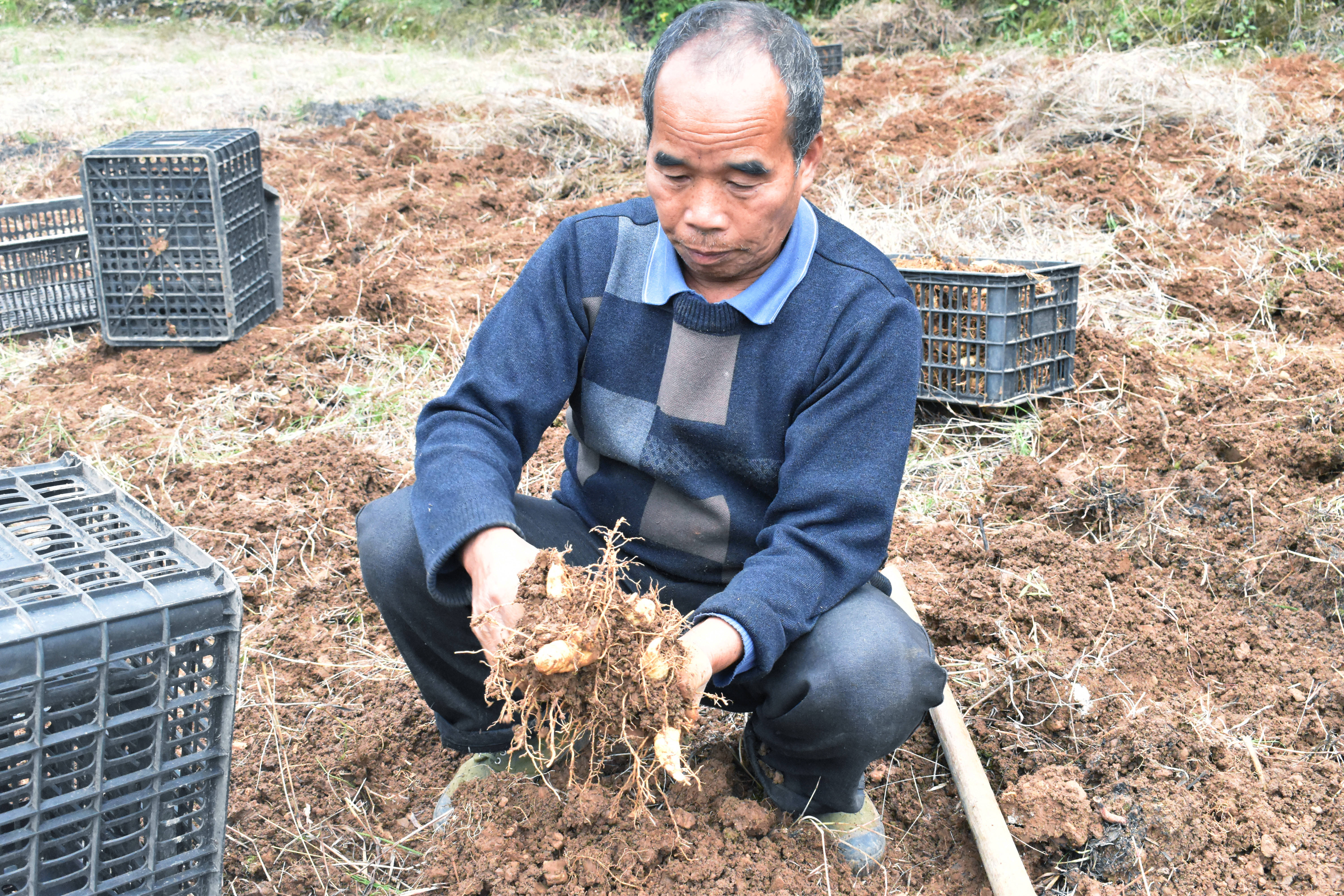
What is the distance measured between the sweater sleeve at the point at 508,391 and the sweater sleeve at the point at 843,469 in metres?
0.46

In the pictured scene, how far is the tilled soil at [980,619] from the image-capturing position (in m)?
1.97

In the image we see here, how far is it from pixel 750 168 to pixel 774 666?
851mm

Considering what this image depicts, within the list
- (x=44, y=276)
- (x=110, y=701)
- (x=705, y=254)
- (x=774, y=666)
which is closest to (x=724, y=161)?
(x=705, y=254)

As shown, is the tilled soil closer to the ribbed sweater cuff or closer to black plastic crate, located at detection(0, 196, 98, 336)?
black plastic crate, located at detection(0, 196, 98, 336)

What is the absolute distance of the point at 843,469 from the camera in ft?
6.08

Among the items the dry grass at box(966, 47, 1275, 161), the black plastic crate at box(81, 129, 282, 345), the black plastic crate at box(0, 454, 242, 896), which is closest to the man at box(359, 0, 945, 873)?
the black plastic crate at box(0, 454, 242, 896)

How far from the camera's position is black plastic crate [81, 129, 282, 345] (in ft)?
13.3

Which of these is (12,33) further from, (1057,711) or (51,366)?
(1057,711)

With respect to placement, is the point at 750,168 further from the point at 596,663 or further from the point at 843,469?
the point at 596,663

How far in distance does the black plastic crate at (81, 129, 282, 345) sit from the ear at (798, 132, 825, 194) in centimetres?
288

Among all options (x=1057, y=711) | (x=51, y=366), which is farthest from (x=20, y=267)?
(x=1057, y=711)

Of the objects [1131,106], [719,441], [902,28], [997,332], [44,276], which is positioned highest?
[902,28]

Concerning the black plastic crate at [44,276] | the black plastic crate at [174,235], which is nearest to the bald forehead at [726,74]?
the black plastic crate at [174,235]

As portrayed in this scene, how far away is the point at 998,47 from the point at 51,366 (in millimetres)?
8958
